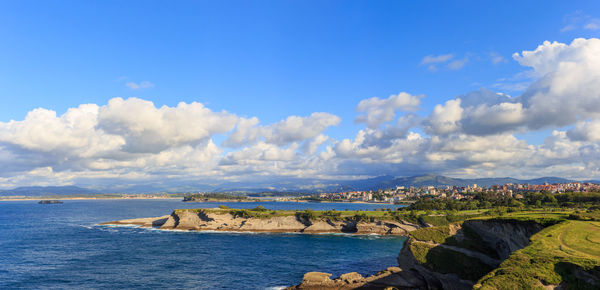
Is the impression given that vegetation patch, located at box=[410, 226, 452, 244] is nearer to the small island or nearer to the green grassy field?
the small island

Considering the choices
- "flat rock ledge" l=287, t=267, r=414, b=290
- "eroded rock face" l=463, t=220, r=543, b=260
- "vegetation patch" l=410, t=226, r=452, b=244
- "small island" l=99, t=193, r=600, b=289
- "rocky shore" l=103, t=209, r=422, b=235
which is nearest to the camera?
"small island" l=99, t=193, r=600, b=289

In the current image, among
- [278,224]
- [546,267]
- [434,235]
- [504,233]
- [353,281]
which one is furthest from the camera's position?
[278,224]

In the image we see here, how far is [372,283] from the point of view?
1777 inches

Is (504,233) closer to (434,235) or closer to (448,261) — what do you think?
(448,261)

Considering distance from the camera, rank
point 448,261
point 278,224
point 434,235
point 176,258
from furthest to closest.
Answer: point 278,224
point 176,258
point 434,235
point 448,261

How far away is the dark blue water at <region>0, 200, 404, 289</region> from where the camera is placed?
1896 inches

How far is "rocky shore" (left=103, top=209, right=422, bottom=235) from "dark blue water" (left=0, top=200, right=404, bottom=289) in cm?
1165

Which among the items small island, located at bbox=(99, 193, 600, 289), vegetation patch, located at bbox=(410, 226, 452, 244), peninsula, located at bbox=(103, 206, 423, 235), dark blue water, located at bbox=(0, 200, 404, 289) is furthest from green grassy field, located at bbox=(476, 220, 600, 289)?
peninsula, located at bbox=(103, 206, 423, 235)

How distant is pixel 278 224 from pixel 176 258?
51942 mm

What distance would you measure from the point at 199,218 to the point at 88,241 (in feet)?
126

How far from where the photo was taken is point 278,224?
4419 inches

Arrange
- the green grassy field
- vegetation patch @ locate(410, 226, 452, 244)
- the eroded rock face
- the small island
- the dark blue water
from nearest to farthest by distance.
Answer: the green grassy field, the small island, the eroded rock face, vegetation patch @ locate(410, 226, 452, 244), the dark blue water

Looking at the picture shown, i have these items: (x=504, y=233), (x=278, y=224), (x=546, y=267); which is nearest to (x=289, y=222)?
(x=278, y=224)

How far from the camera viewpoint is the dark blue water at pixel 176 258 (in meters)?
48.2
